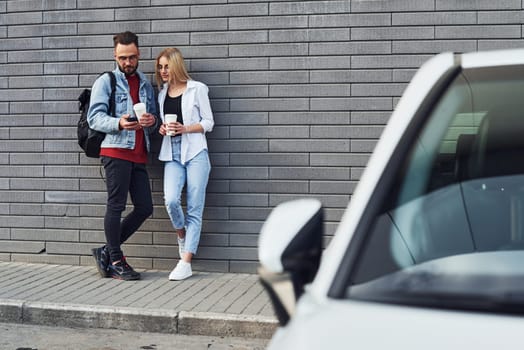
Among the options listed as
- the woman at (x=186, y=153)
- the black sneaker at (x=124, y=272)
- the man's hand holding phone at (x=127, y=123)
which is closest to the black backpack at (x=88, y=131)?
the man's hand holding phone at (x=127, y=123)

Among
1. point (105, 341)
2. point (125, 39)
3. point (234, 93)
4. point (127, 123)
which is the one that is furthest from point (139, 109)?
point (105, 341)

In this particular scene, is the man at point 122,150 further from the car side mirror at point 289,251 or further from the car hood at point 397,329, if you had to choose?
the car hood at point 397,329

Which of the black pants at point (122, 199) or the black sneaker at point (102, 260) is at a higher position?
the black pants at point (122, 199)

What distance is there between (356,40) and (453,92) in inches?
190

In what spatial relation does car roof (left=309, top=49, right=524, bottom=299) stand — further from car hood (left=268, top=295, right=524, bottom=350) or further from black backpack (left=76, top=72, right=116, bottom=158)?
black backpack (left=76, top=72, right=116, bottom=158)

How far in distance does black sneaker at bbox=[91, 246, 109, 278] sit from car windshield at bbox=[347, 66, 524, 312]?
4.84 metres

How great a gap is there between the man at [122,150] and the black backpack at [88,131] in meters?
0.04

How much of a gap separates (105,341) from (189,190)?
1.75 meters

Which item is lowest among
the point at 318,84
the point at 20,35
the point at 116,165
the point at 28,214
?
the point at 28,214

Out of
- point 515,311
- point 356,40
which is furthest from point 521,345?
point 356,40

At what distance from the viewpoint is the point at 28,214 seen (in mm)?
7531

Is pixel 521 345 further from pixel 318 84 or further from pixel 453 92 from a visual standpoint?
pixel 318 84

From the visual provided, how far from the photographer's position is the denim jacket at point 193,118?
6715 millimetres

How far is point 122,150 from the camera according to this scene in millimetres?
6637
